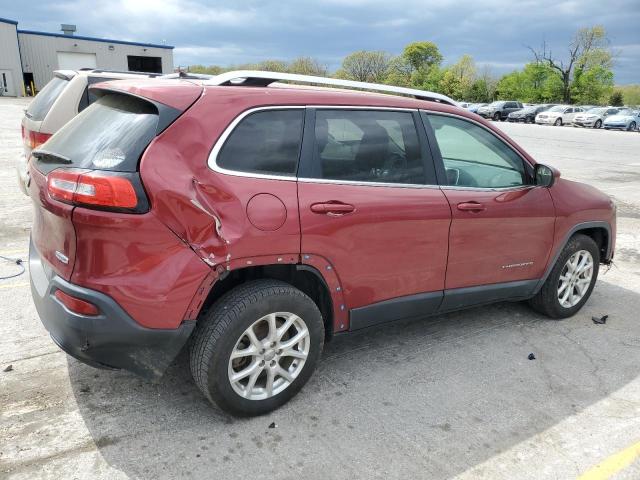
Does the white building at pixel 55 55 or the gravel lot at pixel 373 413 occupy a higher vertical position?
the white building at pixel 55 55

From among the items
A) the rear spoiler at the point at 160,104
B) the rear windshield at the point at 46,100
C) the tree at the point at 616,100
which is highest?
the rear spoiler at the point at 160,104

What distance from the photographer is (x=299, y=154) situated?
120 inches

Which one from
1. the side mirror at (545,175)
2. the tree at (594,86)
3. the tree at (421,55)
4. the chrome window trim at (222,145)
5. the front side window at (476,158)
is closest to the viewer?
the chrome window trim at (222,145)

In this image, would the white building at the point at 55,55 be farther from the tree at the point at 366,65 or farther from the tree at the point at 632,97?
the tree at the point at 632,97

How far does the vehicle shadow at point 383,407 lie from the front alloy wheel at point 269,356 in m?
0.20

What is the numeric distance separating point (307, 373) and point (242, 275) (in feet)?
2.37

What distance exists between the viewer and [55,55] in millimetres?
51375

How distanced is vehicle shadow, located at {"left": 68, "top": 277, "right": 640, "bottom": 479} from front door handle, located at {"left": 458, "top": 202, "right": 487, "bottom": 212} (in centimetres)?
107

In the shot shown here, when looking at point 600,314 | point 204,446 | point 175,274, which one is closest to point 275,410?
point 204,446

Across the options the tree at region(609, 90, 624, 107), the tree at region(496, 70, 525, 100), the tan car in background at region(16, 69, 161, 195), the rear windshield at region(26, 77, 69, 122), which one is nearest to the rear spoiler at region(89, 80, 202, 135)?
the tan car in background at region(16, 69, 161, 195)

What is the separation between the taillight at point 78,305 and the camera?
2.57m

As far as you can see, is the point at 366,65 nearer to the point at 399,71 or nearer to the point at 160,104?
the point at 399,71

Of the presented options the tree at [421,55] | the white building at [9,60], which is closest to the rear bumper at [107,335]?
the white building at [9,60]

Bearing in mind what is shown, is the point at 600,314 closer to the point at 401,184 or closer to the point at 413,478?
the point at 401,184
